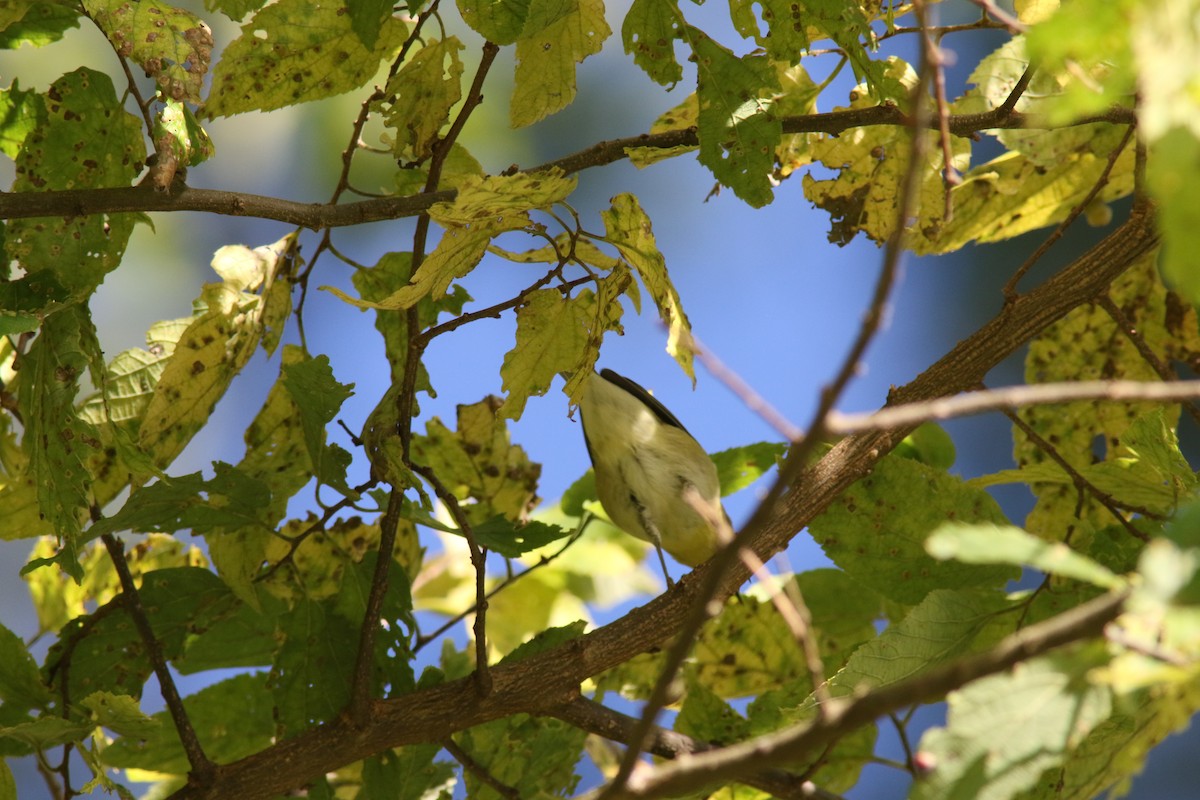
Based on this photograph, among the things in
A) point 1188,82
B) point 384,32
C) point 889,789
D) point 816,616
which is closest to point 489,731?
point 816,616

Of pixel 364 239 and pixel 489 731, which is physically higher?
pixel 364 239

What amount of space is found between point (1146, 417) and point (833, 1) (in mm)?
582

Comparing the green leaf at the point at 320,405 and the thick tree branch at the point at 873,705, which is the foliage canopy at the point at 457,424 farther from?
the thick tree branch at the point at 873,705

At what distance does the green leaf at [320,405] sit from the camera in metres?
1.45

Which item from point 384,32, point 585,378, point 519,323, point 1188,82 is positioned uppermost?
point 384,32

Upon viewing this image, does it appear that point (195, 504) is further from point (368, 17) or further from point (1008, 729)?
point (1008, 729)

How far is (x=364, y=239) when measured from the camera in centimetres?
417

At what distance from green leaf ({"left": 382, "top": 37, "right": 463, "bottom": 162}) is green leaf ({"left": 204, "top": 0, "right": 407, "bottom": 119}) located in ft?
0.19

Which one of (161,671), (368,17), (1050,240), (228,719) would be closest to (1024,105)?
(1050,240)

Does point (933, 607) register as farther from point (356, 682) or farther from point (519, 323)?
point (356, 682)

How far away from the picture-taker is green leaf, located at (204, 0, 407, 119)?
4.73 ft

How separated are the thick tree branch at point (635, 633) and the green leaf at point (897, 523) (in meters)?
0.05

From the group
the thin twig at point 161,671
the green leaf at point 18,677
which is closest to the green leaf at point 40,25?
the thin twig at point 161,671

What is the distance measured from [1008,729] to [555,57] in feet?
3.24
